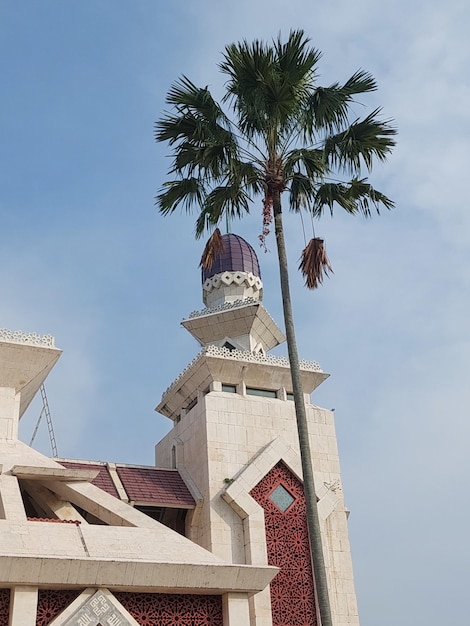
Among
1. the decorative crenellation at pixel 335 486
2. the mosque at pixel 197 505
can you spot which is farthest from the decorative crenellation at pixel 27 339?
the decorative crenellation at pixel 335 486

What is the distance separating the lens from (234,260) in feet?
102

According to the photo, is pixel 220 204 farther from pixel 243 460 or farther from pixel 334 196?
pixel 243 460

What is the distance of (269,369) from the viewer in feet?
84.8

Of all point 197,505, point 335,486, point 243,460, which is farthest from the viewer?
point 335,486

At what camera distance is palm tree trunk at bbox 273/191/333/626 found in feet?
41.5

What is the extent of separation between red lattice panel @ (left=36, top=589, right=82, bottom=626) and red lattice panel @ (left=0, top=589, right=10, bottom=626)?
0.60 metres

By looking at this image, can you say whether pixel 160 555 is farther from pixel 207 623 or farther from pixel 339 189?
pixel 339 189

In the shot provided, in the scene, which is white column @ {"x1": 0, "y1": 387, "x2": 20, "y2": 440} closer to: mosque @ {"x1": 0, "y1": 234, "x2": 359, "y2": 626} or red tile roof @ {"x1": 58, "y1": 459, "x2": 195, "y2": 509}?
mosque @ {"x1": 0, "y1": 234, "x2": 359, "y2": 626}

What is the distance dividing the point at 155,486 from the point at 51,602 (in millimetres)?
8987

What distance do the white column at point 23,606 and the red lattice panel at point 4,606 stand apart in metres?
0.18

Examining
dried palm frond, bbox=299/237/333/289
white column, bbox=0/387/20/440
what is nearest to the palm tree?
dried palm frond, bbox=299/237/333/289

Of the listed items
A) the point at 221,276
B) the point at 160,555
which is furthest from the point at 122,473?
the point at 221,276

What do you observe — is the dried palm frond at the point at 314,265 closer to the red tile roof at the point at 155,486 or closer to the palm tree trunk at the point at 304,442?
the palm tree trunk at the point at 304,442

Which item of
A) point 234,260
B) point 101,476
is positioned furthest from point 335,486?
point 234,260
